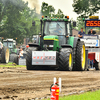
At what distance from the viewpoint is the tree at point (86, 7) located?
4244 centimetres

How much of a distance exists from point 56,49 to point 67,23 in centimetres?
176

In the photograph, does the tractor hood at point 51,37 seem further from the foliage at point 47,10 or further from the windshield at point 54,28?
the foliage at point 47,10

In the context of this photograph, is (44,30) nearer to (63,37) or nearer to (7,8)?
(63,37)

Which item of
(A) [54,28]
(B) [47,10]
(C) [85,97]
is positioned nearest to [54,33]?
(A) [54,28]

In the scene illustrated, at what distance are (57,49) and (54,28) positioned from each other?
132 cm

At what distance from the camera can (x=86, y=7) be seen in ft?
140

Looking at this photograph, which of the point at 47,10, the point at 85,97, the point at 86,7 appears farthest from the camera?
the point at 47,10

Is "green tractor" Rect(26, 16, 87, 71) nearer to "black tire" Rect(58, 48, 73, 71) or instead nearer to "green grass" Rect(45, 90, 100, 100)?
"black tire" Rect(58, 48, 73, 71)

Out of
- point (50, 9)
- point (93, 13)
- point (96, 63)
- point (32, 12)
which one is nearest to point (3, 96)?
point (96, 63)

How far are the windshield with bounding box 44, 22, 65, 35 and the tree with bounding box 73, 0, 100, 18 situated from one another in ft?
80.8

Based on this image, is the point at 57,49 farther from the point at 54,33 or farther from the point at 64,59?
the point at 64,59

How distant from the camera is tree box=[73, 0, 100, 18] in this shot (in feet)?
139

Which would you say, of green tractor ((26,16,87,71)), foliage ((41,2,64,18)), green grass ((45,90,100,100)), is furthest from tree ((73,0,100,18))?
foliage ((41,2,64,18))

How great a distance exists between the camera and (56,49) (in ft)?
58.5
